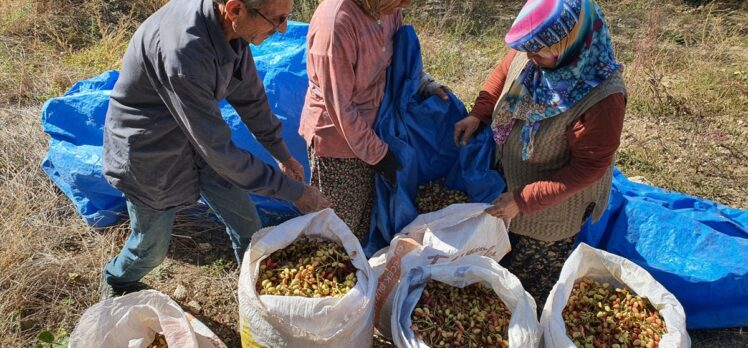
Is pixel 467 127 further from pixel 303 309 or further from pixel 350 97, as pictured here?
pixel 303 309

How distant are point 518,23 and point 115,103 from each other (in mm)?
1362

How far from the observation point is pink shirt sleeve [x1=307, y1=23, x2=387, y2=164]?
195cm

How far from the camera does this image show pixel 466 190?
258 cm

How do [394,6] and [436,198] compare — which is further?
[436,198]

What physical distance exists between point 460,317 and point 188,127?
1.11 meters

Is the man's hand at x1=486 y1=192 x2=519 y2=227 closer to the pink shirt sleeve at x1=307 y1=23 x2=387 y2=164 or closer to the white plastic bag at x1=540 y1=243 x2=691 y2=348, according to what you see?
the white plastic bag at x1=540 y1=243 x2=691 y2=348

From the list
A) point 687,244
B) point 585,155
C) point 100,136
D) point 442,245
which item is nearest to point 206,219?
point 100,136

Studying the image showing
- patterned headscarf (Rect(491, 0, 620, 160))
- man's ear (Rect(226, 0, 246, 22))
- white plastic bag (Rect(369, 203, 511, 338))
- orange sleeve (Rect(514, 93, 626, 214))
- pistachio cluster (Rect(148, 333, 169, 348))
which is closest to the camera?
man's ear (Rect(226, 0, 246, 22))

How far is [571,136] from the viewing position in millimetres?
1911

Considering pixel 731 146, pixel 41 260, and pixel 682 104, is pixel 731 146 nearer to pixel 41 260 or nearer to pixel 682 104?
pixel 682 104

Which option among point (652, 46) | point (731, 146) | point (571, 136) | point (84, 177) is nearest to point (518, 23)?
point (571, 136)

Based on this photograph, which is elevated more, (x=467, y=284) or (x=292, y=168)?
(x=292, y=168)

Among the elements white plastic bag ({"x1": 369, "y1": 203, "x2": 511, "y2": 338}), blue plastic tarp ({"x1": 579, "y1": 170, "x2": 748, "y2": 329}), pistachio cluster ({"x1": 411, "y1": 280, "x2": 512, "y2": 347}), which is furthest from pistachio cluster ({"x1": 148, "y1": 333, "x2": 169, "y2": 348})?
blue plastic tarp ({"x1": 579, "y1": 170, "x2": 748, "y2": 329})

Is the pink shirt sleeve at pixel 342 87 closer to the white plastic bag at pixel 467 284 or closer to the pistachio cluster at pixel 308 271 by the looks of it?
the pistachio cluster at pixel 308 271
